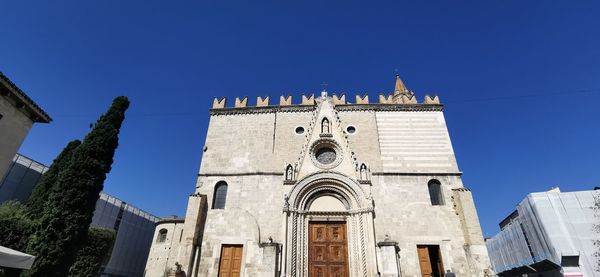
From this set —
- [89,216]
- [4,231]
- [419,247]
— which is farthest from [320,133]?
[4,231]

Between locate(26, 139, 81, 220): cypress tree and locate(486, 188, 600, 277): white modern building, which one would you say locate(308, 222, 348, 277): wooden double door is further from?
locate(26, 139, 81, 220): cypress tree

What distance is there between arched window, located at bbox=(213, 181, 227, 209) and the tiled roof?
8854mm

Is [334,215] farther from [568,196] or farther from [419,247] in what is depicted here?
[568,196]

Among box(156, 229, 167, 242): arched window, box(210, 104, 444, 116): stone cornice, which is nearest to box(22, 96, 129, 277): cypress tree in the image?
box(210, 104, 444, 116): stone cornice

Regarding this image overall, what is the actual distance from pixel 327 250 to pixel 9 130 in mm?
15419

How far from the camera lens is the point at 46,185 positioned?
17.9 meters

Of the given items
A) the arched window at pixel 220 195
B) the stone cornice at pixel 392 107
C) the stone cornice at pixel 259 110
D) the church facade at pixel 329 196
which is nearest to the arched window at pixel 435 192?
the church facade at pixel 329 196

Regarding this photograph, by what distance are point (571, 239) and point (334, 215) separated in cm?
1460

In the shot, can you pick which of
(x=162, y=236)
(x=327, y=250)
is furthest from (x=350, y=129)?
(x=162, y=236)

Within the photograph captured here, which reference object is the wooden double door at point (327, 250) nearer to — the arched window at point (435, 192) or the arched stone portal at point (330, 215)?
the arched stone portal at point (330, 215)

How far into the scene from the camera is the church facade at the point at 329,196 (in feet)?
48.1

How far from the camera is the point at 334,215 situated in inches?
635

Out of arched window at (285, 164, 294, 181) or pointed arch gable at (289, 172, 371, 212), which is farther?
arched window at (285, 164, 294, 181)

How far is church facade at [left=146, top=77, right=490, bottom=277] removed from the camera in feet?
48.1
